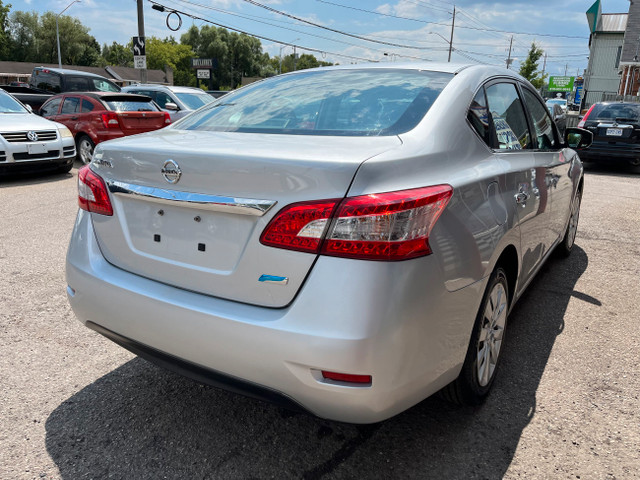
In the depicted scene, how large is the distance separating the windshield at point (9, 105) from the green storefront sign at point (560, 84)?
81.7m

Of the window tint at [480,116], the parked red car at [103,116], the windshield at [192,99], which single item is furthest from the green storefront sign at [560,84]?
the window tint at [480,116]

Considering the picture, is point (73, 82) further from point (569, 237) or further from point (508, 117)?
point (508, 117)

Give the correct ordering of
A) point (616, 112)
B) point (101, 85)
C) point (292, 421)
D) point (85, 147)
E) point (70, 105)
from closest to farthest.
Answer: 1. point (292, 421)
2. point (85, 147)
3. point (70, 105)
4. point (616, 112)
5. point (101, 85)

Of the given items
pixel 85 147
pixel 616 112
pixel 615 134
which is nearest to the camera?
pixel 85 147

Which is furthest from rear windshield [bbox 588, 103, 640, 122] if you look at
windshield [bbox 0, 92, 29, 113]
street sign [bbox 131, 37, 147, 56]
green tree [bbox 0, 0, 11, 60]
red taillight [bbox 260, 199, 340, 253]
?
green tree [bbox 0, 0, 11, 60]

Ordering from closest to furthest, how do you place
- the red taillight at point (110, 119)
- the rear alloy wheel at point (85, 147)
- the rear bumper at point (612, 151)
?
the red taillight at point (110, 119)
the rear alloy wheel at point (85, 147)
the rear bumper at point (612, 151)

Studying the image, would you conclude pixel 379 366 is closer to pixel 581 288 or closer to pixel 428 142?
pixel 428 142

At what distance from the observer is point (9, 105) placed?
9.62m

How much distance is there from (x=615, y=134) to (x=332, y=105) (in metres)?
10.9

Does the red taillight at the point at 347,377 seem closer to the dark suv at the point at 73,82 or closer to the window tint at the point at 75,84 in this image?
the dark suv at the point at 73,82

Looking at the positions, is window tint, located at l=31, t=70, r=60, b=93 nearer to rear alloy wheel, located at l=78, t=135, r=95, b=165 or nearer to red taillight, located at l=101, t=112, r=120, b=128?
rear alloy wheel, located at l=78, t=135, r=95, b=165

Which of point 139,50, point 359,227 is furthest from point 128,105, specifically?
point 139,50

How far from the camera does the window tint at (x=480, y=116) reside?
95.6 inches

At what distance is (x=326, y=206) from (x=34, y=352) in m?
2.22
